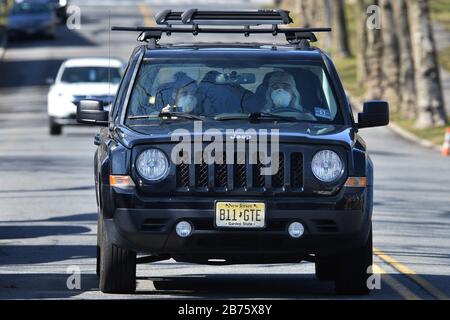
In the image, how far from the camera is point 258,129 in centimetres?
1105

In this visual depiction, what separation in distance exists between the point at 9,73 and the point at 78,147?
25.3 metres

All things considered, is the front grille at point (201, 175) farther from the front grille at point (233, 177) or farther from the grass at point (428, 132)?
Result: the grass at point (428, 132)

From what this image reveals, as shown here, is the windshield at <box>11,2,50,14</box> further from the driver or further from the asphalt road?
the driver

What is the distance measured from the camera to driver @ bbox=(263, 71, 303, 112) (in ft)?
38.8

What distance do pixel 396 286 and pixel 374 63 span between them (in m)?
34.1

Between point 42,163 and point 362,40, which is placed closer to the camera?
point 42,163

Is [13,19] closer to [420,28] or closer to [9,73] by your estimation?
[9,73]

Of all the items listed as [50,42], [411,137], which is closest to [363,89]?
[411,137]

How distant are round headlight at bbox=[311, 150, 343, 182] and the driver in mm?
1038

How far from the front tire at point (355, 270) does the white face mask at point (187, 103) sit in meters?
1.70

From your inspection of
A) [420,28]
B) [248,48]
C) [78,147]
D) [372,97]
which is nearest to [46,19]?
[372,97]

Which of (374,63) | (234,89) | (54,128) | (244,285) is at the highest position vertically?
Result: (374,63)

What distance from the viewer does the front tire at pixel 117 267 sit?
11.0m

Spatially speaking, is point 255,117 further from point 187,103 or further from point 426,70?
point 426,70
